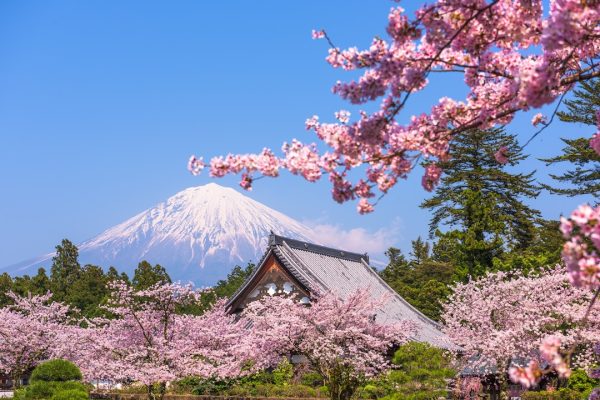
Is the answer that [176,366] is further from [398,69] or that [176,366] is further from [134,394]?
[398,69]

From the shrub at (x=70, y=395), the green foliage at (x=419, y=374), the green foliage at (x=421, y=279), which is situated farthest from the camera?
the green foliage at (x=421, y=279)

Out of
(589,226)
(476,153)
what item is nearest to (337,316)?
(589,226)

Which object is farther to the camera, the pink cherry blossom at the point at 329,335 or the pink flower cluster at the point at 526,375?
the pink cherry blossom at the point at 329,335

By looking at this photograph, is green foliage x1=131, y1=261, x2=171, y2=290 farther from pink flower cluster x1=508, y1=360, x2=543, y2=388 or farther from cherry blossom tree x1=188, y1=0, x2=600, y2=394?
pink flower cluster x1=508, y1=360, x2=543, y2=388

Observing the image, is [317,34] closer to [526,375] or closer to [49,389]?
[526,375]

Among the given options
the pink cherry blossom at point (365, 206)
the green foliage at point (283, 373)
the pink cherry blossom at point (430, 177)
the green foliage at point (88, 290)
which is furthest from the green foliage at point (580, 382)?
the green foliage at point (88, 290)

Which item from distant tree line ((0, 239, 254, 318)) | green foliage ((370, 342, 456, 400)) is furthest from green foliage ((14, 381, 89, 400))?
distant tree line ((0, 239, 254, 318))

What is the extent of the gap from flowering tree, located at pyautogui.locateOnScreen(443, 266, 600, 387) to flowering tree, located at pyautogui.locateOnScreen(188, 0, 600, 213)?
36.7 feet

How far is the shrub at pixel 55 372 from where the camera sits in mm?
18016

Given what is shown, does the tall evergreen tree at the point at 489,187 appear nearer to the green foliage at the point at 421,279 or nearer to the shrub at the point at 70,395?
the green foliage at the point at 421,279

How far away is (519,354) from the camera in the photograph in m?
16.6

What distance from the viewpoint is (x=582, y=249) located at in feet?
12.1

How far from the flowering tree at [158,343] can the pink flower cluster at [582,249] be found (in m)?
12.7

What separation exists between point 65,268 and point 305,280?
26.0 metres
